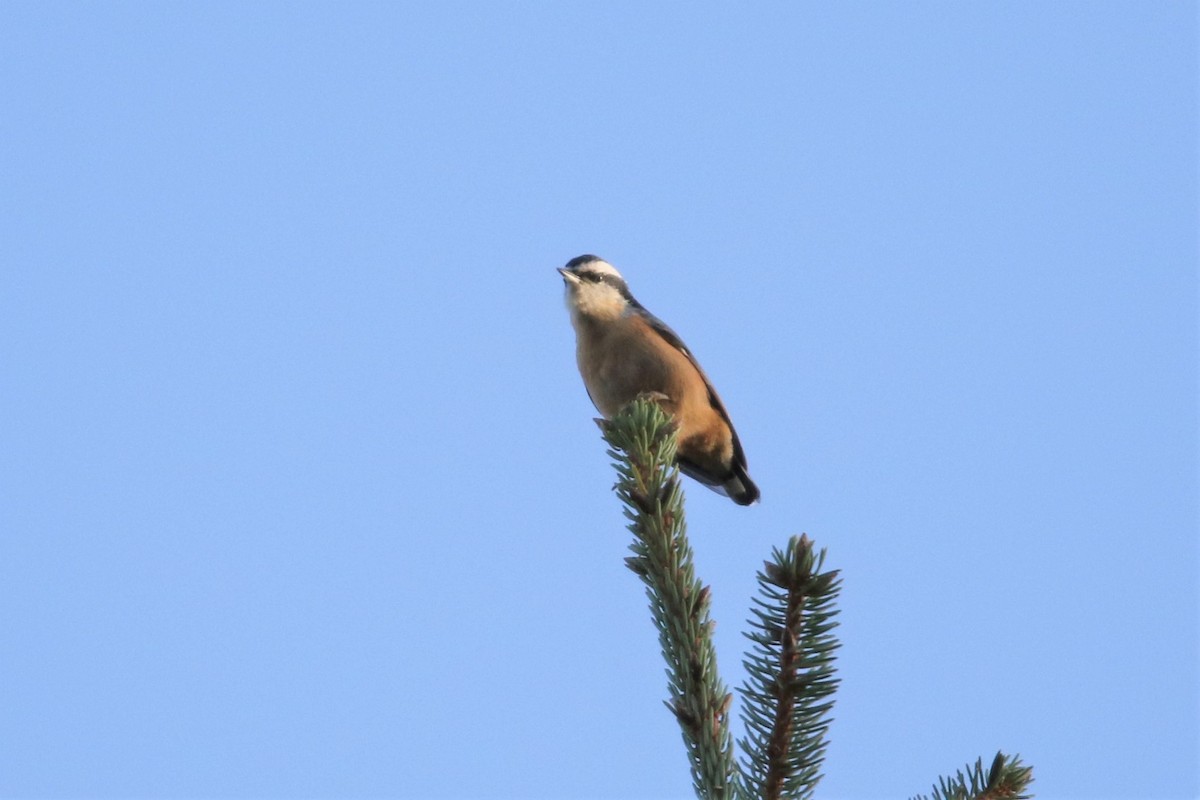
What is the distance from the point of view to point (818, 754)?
2.82m

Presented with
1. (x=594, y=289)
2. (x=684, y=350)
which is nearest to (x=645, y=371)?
(x=684, y=350)

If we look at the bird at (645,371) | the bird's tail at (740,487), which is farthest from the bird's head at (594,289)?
the bird's tail at (740,487)

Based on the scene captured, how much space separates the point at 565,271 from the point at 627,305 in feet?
1.90

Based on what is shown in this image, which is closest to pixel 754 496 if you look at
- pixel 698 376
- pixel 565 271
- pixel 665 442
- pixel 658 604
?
pixel 698 376

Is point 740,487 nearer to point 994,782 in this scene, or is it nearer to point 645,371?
point 645,371

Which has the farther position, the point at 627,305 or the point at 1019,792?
the point at 627,305

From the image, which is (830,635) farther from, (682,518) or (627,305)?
(627,305)

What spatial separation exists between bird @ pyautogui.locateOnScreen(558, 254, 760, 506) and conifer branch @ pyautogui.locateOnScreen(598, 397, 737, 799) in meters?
3.37

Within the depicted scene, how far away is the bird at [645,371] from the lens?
775 centimetres

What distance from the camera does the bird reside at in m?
7.75

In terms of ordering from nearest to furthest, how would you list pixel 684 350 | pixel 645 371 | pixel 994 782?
pixel 994 782 < pixel 645 371 < pixel 684 350

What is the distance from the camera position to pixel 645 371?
773 cm

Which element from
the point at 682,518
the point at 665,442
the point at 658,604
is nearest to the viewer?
the point at 658,604

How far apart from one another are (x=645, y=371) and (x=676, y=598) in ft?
14.9
